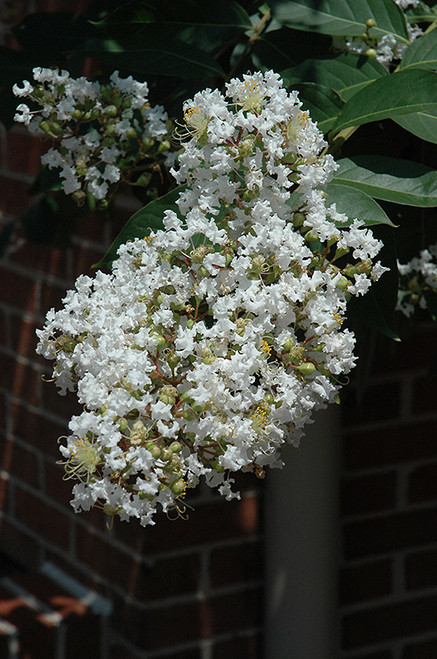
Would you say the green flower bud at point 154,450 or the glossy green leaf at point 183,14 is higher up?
the glossy green leaf at point 183,14

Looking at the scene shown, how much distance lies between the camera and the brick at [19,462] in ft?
6.42

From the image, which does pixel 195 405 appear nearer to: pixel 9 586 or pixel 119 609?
pixel 119 609

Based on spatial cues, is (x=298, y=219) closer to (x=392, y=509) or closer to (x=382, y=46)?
(x=382, y=46)

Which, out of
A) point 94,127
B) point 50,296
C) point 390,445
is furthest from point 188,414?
point 50,296

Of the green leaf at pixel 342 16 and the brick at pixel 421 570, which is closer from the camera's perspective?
the green leaf at pixel 342 16

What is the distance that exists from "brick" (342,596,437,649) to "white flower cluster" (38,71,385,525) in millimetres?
1126

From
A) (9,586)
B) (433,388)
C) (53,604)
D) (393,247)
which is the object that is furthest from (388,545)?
(393,247)

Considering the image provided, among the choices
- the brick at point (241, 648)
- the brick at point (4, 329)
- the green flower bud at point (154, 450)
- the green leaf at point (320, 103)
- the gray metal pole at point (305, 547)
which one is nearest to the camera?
the green flower bud at point (154, 450)

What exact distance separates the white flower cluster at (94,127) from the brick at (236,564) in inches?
36.4

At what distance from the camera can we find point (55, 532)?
189 cm

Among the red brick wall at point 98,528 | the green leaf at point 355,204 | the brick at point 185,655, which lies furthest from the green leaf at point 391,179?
the brick at point 185,655

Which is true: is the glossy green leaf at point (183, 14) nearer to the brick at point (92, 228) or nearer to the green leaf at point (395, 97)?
Answer: the green leaf at point (395, 97)

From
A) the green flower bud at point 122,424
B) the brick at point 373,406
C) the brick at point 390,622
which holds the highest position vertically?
the brick at point 373,406

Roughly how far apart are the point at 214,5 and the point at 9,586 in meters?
1.30
